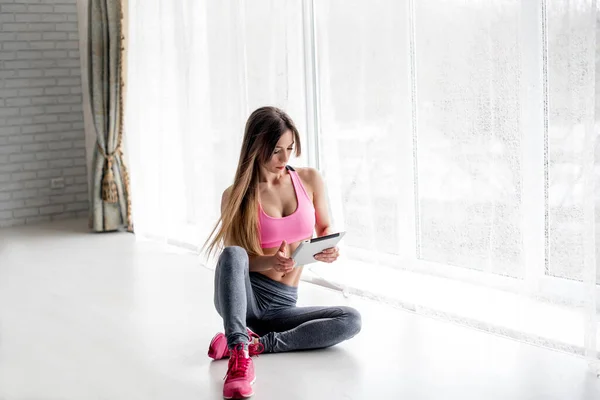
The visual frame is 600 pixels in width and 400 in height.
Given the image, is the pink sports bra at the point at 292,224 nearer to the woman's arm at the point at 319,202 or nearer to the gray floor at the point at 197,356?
the woman's arm at the point at 319,202

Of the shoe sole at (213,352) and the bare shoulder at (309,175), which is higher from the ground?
the bare shoulder at (309,175)

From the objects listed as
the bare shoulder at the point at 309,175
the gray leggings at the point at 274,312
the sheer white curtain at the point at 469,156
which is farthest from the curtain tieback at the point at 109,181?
the gray leggings at the point at 274,312

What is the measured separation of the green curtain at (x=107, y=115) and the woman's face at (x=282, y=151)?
136 inches

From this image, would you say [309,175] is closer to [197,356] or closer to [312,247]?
[312,247]

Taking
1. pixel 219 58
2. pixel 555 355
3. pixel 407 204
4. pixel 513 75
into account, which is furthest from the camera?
pixel 219 58

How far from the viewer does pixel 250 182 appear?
326 centimetres

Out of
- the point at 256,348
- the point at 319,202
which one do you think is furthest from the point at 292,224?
the point at 256,348

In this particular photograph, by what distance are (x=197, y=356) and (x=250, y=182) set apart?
29.0 inches

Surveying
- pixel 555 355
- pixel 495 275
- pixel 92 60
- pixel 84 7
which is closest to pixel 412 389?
pixel 555 355

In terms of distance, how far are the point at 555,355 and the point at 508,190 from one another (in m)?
0.71

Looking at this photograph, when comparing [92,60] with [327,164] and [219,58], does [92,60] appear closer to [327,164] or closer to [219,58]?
[219,58]

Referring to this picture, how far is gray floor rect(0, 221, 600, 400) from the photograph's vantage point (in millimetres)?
2826

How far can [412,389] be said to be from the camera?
2.79 metres

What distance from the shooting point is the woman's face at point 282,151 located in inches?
125
